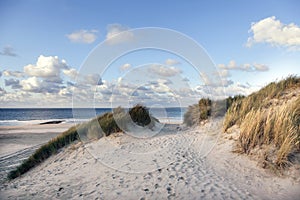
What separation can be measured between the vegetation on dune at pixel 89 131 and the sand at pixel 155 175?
0.65 m

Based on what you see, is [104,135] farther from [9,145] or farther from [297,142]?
[9,145]

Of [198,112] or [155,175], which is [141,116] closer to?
[198,112]

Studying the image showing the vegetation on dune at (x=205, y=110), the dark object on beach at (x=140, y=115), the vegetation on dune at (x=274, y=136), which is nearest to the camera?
the vegetation on dune at (x=274, y=136)

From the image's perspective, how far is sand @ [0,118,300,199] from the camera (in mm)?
5070

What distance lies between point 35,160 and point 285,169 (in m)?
8.37

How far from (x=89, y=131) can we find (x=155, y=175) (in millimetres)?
5062

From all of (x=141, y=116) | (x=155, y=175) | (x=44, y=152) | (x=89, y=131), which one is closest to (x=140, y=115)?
(x=141, y=116)

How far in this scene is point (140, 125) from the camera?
1157 centimetres

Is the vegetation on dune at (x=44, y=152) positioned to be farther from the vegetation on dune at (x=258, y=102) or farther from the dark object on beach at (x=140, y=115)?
the vegetation on dune at (x=258, y=102)

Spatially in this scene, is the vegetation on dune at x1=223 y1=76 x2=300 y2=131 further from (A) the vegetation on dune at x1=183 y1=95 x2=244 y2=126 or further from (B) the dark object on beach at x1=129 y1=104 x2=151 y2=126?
(B) the dark object on beach at x1=129 y1=104 x2=151 y2=126

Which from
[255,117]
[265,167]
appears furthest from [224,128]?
[265,167]

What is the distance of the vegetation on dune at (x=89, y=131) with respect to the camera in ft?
30.5

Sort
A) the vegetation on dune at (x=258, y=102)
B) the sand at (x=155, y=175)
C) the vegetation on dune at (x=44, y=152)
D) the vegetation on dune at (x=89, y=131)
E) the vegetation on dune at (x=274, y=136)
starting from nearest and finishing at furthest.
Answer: the sand at (x=155, y=175) < the vegetation on dune at (x=274, y=136) < the vegetation on dune at (x=44, y=152) < the vegetation on dune at (x=258, y=102) < the vegetation on dune at (x=89, y=131)

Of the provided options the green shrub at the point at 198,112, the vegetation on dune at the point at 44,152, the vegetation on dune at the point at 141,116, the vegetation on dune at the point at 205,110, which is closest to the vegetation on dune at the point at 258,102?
the vegetation on dune at the point at 205,110
